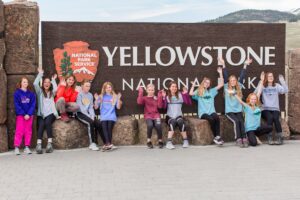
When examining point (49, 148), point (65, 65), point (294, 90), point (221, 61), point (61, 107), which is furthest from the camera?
point (294, 90)

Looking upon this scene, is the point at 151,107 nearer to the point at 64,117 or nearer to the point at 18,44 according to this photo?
the point at 64,117

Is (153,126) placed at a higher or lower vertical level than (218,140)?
higher

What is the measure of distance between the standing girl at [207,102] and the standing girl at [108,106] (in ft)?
5.22

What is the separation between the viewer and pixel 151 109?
8547mm

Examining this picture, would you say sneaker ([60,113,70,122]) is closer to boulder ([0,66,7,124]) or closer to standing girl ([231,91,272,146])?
boulder ([0,66,7,124])

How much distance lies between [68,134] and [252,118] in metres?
3.55

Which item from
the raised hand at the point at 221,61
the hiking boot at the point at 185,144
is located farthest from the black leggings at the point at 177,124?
the raised hand at the point at 221,61

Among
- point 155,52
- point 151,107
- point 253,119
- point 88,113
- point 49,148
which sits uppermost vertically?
point 155,52

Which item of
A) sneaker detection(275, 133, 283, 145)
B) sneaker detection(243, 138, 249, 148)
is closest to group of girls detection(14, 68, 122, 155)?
sneaker detection(243, 138, 249, 148)

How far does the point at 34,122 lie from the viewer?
8.40 metres

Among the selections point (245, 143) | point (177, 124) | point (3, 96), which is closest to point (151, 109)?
point (177, 124)

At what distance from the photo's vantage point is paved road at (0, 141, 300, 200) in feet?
17.0

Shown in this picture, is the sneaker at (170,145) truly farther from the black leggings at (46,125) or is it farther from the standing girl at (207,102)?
the black leggings at (46,125)

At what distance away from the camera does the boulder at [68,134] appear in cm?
Result: 821
